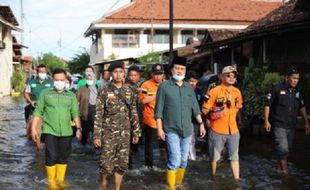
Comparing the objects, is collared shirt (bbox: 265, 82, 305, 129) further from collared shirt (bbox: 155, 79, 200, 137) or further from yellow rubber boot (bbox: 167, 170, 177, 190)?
yellow rubber boot (bbox: 167, 170, 177, 190)

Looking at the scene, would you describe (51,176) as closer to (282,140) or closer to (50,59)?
(282,140)

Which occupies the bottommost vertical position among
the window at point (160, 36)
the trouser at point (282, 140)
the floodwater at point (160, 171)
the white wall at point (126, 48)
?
the floodwater at point (160, 171)

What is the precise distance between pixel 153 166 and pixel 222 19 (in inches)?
1527

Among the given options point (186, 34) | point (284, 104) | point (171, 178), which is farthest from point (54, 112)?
point (186, 34)

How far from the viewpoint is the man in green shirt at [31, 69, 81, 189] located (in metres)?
7.66

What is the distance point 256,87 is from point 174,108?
6969 millimetres

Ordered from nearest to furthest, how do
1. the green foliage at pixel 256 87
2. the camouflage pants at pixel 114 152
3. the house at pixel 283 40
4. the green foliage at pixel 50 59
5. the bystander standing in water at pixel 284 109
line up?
the camouflage pants at pixel 114 152, the bystander standing in water at pixel 284 109, the green foliage at pixel 256 87, the house at pixel 283 40, the green foliage at pixel 50 59

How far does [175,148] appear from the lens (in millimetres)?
7414

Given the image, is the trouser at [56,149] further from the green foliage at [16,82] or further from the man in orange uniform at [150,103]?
the green foliage at [16,82]

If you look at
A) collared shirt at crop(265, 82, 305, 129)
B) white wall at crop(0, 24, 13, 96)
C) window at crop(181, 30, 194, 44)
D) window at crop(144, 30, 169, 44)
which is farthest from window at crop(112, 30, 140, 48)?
collared shirt at crop(265, 82, 305, 129)

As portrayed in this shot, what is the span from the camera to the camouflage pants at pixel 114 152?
23.1 feet

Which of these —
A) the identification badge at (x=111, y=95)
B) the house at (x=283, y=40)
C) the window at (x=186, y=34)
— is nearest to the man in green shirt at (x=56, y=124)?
the identification badge at (x=111, y=95)

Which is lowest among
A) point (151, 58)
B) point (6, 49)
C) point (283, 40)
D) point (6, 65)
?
point (6, 65)

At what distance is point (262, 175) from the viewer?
8945 mm
